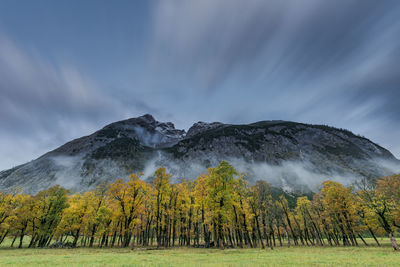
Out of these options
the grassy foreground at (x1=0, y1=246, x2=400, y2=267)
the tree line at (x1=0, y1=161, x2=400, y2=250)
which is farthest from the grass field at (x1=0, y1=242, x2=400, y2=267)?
the tree line at (x1=0, y1=161, x2=400, y2=250)

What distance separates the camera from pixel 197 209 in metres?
39.3

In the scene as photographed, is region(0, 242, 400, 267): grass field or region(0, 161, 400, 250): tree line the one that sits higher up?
region(0, 161, 400, 250): tree line

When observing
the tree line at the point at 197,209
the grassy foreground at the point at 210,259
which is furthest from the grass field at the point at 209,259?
the tree line at the point at 197,209

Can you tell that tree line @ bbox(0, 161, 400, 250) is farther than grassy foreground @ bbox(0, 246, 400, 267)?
Yes

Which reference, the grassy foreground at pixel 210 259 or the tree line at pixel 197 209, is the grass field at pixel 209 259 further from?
the tree line at pixel 197 209

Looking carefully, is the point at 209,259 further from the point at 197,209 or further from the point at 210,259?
the point at 197,209

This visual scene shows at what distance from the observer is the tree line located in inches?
1227

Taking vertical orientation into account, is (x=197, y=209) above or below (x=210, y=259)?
above

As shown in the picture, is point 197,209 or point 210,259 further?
point 197,209

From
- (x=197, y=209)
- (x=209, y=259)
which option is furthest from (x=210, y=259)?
(x=197, y=209)

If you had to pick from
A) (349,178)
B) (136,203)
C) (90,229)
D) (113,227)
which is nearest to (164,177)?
(136,203)

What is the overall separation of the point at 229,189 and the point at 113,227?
38.3 meters

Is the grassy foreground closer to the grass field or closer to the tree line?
the grass field

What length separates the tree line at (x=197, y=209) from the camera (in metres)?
31.2
